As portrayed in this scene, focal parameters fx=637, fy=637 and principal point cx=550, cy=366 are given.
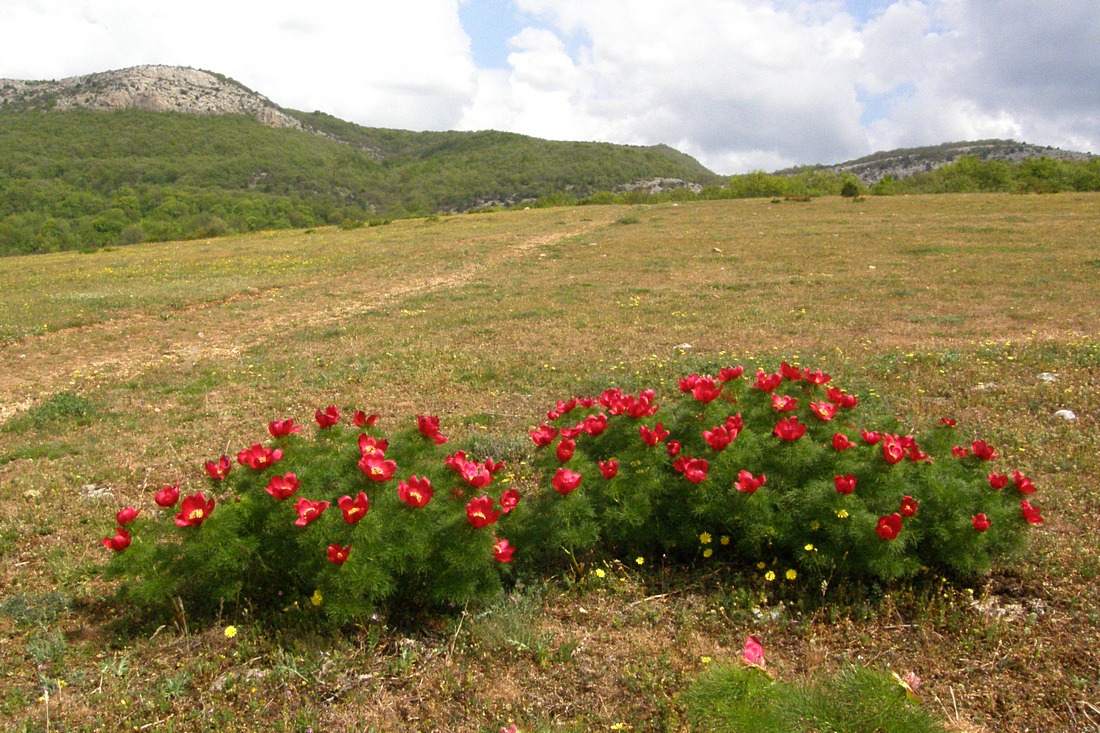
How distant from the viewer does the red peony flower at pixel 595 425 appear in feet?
11.3

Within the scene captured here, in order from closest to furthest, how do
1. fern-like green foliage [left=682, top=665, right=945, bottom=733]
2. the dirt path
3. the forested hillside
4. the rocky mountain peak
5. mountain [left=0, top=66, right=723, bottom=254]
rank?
1. fern-like green foliage [left=682, top=665, right=945, bottom=733]
2. the dirt path
3. the forested hillside
4. mountain [left=0, top=66, right=723, bottom=254]
5. the rocky mountain peak

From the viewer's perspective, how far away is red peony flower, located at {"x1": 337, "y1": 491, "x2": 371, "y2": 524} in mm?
2605

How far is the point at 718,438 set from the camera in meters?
3.12

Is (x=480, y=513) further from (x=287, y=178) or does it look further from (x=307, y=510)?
(x=287, y=178)

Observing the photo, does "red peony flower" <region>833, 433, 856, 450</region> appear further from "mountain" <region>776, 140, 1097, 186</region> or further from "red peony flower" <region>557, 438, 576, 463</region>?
"mountain" <region>776, 140, 1097, 186</region>

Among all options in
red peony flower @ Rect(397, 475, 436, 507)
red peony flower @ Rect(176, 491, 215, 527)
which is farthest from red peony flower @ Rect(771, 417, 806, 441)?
red peony flower @ Rect(176, 491, 215, 527)

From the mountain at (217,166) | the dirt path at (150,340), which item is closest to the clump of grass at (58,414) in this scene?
the dirt path at (150,340)

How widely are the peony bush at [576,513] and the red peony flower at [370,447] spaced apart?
0.4 inches

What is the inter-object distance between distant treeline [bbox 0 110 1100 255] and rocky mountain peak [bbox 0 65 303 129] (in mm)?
4795

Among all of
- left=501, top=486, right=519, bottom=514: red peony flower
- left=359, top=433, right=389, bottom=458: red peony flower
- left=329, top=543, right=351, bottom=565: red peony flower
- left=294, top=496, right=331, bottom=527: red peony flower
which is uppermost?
left=359, top=433, right=389, bottom=458: red peony flower

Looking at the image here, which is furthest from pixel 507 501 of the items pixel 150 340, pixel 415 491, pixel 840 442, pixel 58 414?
pixel 150 340

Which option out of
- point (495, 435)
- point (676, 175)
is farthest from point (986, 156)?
point (495, 435)

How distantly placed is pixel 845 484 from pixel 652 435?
2.98 feet

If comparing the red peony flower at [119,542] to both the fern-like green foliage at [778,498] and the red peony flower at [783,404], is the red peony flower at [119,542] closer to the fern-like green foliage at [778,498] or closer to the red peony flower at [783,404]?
the fern-like green foliage at [778,498]
